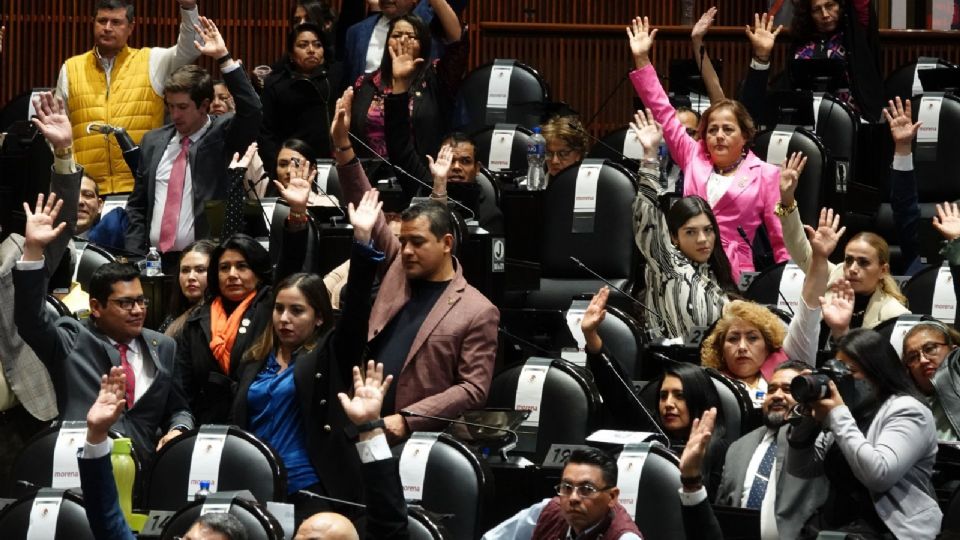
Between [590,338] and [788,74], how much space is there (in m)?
2.99

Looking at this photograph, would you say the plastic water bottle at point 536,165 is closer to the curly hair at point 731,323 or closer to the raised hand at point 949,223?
Result: the raised hand at point 949,223

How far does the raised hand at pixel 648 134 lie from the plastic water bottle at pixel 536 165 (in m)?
0.61

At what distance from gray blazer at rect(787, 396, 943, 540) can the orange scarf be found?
1.83 metres

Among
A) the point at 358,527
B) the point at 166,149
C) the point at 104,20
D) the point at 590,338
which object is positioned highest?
the point at 104,20

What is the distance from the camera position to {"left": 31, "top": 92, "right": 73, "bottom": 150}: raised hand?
19.0ft

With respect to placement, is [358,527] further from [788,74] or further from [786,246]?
[788,74]

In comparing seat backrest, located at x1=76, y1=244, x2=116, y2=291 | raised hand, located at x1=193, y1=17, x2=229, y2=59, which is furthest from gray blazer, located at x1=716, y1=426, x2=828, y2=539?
raised hand, located at x1=193, y1=17, x2=229, y2=59

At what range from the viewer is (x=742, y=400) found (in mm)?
5160

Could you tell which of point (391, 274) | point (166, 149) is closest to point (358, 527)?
point (391, 274)

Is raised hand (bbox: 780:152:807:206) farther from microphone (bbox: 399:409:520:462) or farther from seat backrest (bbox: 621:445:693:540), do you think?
seat backrest (bbox: 621:445:693:540)

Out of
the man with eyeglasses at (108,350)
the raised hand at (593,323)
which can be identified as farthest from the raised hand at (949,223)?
the man with eyeglasses at (108,350)

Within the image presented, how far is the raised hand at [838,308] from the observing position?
194 inches

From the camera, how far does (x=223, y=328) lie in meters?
5.65

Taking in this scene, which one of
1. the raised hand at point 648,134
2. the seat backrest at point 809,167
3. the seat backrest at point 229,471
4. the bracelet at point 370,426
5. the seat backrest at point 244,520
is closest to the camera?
the seat backrest at point 244,520
